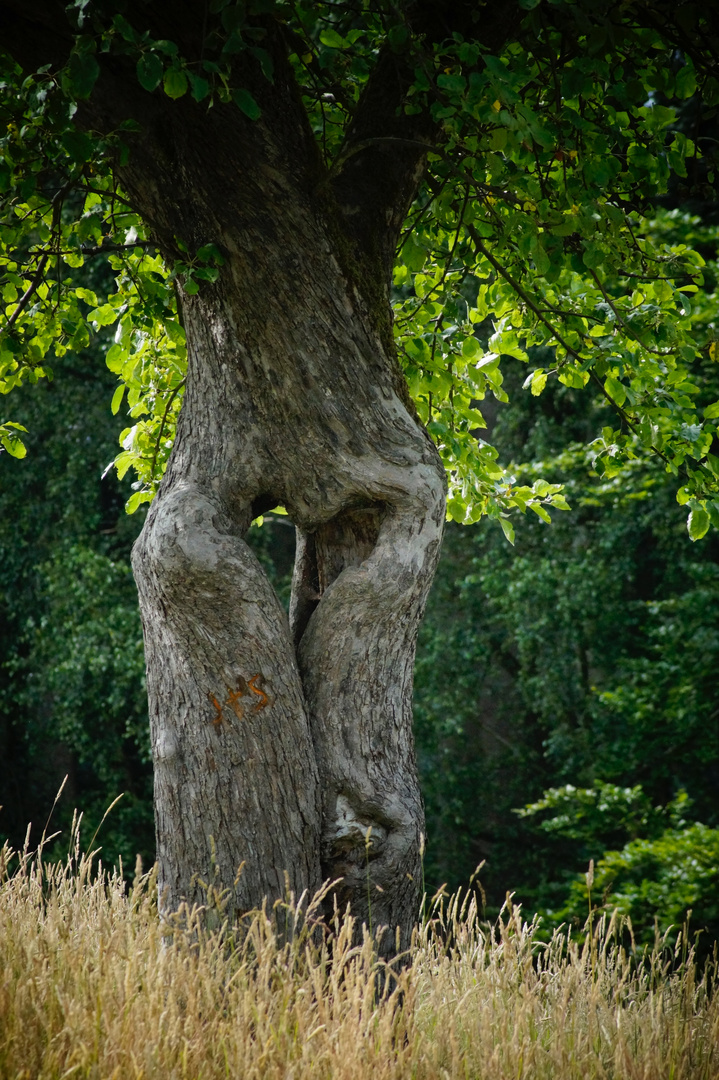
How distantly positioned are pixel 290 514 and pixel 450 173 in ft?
4.35

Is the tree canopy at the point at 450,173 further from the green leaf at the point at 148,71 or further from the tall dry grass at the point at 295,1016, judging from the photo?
the tall dry grass at the point at 295,1016

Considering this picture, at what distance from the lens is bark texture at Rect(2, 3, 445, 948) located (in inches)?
111

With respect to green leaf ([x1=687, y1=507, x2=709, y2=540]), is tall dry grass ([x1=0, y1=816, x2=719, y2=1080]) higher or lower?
lower

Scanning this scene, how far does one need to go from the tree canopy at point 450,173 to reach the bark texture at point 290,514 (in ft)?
0.33

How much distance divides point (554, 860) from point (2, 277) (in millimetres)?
9953

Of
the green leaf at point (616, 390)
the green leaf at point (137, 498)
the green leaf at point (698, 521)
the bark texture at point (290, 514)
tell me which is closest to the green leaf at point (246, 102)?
the bark texture at point (290, 514)

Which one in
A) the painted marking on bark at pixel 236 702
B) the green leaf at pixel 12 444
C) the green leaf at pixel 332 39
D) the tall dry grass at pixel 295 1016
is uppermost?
the green leaf at pixel 332 39

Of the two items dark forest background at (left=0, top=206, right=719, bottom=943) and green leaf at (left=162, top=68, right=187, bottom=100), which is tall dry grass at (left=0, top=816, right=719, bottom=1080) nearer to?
green leaf at (left=162, top=68, right=187, bottom=100)

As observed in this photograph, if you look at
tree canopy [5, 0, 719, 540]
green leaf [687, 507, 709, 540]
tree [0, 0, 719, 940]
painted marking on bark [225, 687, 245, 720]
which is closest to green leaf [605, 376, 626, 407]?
tree canopy [5, 0, 719, 540]

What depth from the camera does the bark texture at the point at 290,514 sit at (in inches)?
111

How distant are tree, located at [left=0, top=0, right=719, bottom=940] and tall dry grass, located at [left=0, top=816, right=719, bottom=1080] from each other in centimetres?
33

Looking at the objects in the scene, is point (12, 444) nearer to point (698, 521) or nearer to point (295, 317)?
point (295, 317)

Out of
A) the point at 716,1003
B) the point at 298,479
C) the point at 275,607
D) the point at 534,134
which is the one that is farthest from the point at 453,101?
the point at 716,1003

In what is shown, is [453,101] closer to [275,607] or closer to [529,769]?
[275,607]
